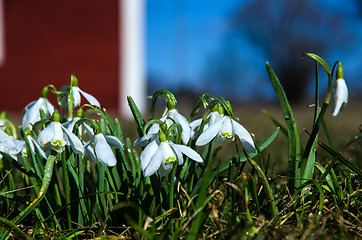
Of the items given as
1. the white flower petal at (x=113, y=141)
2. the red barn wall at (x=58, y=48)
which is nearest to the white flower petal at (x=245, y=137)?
the white flower petal at (x=113, y=141)

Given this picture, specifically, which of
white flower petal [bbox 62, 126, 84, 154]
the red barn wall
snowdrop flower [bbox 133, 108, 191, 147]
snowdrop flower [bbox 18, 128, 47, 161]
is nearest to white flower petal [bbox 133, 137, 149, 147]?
snowdrop flower [bbox 133, 108, 191, 147]

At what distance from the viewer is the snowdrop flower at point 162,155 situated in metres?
0.83

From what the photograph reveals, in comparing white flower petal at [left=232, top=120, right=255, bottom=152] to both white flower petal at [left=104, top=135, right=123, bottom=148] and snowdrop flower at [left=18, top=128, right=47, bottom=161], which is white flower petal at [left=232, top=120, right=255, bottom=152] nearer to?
white flower petal at [left=104, top=135, right=123, bottom=148]

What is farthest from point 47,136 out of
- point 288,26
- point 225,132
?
point 288,26

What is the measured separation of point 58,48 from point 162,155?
6674mm

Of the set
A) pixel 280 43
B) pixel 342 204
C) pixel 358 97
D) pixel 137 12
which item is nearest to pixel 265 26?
pixel 280 43

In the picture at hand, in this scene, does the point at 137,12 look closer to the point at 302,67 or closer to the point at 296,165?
the point at 296,165

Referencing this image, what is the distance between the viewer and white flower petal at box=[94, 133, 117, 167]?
0.86m

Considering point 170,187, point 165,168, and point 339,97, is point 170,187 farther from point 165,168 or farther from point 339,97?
point 339,97

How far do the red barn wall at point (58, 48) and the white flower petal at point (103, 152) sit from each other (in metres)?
6.22

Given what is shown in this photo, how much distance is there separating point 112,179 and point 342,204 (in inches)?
23.0

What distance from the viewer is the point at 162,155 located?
0.84 metres

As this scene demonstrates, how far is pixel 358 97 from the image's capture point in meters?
19.7

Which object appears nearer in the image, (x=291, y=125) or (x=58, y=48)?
(x=291, y=125)
